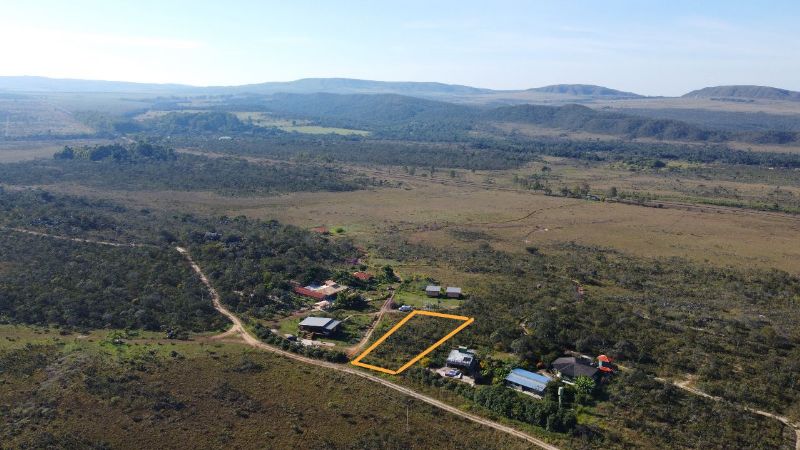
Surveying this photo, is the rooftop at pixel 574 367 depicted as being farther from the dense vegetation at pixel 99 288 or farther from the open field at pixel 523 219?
the open field at pixel 523 219

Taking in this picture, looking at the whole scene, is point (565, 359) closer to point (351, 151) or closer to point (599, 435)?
point (599, 435)

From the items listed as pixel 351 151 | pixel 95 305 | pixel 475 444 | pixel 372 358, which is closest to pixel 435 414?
pixel 475 444

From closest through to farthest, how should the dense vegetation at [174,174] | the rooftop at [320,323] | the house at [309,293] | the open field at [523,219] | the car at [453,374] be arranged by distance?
the car at [453,374] < the rooftop at [320,323] < the house at [309,293] < the open field at [523,219] < the dense vegetation at [174,174]

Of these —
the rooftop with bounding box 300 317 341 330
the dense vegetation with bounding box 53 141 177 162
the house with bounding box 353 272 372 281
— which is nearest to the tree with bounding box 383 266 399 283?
the house with bounding box 353 272 372 281

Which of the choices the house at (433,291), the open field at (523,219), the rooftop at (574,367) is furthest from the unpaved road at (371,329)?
the open field at (523,219)

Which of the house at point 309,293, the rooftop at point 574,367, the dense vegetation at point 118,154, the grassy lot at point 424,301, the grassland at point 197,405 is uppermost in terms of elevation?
the dense vegetation at point 118,154

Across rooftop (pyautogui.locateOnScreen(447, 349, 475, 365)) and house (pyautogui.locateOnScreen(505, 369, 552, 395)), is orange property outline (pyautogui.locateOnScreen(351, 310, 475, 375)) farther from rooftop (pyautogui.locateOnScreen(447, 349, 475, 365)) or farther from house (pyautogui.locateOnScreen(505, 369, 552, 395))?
house (pyautogui.locateOnScreen(505, 369, 552, 395))
